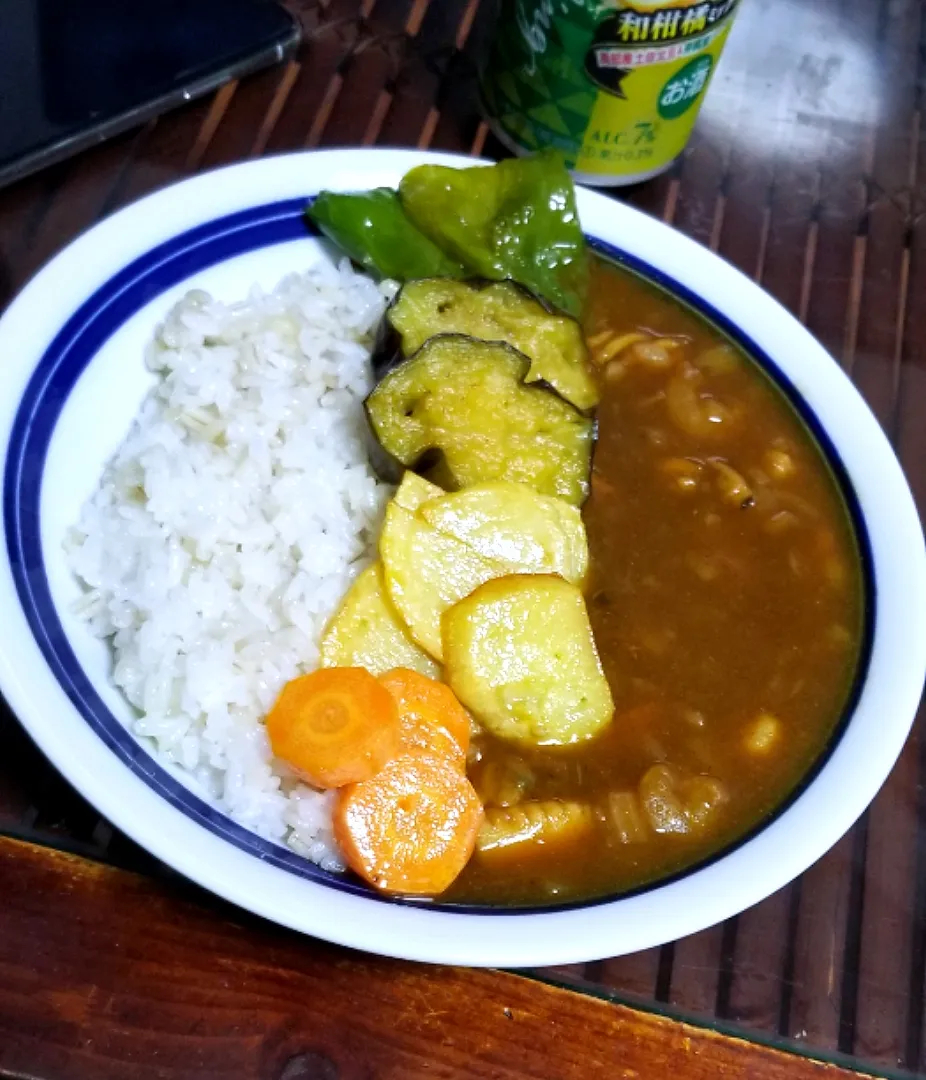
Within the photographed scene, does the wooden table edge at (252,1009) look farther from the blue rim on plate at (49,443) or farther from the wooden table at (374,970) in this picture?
the blue rim on plate at (49,443)

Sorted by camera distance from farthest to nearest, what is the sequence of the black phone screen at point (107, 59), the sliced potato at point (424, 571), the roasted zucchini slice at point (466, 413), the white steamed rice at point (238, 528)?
the black phone screen at point (107, 59) < the roasted zucchini slice at point (466, 413) < the sliced potato at point (424, 571) < the white steamed rice at point (238, 528)

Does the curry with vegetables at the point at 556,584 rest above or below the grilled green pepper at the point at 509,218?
below

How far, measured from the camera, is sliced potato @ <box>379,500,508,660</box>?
168cm

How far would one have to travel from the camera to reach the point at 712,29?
2.07 m

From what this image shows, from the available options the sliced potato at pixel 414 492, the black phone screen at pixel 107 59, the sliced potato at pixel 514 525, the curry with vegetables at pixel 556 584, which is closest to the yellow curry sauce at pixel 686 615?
the curry with vegetables at pixel 556 584

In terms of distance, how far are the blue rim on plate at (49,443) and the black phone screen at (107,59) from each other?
0.56m

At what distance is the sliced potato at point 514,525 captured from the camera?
175 centimetres

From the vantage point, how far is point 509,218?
6.82ft

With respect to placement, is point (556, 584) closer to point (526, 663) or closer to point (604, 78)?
point (526, 663)

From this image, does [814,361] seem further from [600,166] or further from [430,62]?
[430,62]

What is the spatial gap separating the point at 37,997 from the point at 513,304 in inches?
51.6

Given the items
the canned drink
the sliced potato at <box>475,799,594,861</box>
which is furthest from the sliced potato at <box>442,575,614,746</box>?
the canned drink

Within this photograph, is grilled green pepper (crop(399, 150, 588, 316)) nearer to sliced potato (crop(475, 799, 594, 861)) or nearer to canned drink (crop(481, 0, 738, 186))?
canned drink (crop(481, 0, 738, 186))

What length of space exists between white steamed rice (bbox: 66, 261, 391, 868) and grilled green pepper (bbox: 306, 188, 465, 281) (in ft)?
0.19
